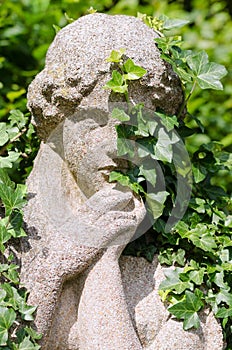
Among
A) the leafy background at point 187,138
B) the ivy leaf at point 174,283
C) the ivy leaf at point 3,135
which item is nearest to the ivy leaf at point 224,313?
the leafy background at point 187,138

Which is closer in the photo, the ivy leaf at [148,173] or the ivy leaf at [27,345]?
the ivy leaf at [27,345]

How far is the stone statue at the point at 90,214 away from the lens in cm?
194

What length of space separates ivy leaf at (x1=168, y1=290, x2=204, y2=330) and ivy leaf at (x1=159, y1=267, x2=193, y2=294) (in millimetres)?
29

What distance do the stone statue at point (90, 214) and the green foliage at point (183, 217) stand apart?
0.04 m

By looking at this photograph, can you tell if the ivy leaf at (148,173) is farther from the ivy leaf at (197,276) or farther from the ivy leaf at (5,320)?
the ivy leaf at (5,320)

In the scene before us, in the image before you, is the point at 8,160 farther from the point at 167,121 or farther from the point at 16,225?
the point at 167,121

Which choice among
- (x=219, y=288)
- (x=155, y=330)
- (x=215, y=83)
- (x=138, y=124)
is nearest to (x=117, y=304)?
(x=155, y=330)

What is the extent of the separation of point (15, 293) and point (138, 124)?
0.58 metres

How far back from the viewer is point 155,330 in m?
2.02

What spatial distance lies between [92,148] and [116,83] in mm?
→ 199

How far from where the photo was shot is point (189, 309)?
2.01 metres

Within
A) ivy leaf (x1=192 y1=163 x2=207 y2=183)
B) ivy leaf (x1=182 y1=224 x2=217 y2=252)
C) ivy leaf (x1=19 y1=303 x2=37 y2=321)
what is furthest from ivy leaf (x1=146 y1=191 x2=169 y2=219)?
ivy leaf (x1=19 y1=303 x2=37 y2=321)

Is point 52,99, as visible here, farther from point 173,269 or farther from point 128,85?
point 173,269

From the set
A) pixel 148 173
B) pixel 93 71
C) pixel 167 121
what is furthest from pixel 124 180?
pixel 93 71
